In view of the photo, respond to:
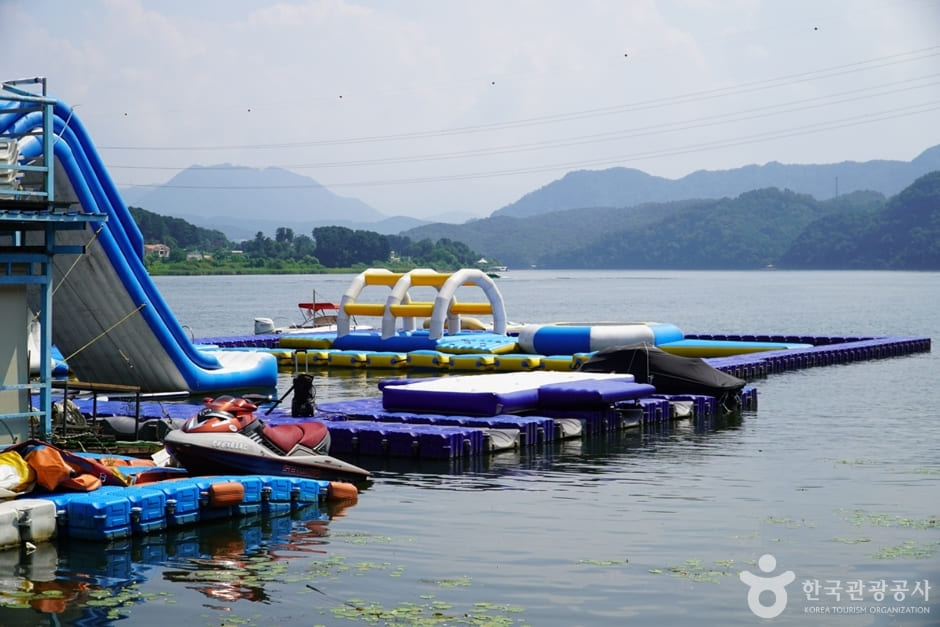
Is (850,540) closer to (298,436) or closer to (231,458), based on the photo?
(298,436)

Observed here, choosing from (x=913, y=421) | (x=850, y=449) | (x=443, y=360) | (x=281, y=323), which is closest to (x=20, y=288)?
(x=850, y=449)

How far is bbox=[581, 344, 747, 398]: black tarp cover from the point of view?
26.5 m

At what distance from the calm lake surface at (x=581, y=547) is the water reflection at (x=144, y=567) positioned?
0.11ft

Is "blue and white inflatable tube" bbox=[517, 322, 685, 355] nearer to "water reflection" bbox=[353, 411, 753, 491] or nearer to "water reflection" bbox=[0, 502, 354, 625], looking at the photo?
"water reflection" bbox=[353, 411, 753, 491]

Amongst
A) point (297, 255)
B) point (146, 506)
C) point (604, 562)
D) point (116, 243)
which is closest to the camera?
point (604, 562)

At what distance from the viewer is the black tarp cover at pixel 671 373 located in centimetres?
2655

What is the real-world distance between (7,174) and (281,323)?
2396 inches

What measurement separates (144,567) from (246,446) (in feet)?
11.6

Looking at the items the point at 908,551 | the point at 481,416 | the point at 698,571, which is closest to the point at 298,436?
the point at 481,416

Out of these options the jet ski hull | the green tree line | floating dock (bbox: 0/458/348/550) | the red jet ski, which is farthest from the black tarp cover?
the green tree line

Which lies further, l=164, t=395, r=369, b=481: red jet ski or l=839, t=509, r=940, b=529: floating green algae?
l=164, t=395, r=369, b=481: red jet ski

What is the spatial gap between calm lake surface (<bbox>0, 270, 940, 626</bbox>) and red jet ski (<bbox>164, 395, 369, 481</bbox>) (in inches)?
36.0

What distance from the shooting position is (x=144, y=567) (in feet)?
43.2

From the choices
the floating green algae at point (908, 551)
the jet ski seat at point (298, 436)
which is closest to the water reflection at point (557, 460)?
the jet ski seat at point (298, 436)
